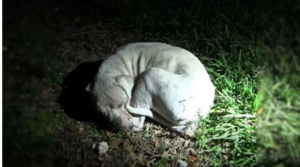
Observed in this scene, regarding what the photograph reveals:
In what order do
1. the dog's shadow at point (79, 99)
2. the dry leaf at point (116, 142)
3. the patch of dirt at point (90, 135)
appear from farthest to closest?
the dog's shadow at point (79, 99) → the dry leaf at point (116, 142) → the patch of dirt at point (90, 135)

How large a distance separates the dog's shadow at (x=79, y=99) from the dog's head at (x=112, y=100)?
5 centimetres

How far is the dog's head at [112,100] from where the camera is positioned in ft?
8.28

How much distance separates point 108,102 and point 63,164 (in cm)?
52

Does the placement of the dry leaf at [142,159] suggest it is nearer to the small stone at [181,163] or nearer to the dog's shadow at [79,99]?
the small stone at [181,163]

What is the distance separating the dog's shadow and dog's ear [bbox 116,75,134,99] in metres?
0.19

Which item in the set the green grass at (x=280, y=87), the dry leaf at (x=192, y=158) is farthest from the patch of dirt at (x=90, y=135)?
the green grass at (x=280, y=87)

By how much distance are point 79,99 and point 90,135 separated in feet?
1.03

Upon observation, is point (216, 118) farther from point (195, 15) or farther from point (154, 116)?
point (195, 15)

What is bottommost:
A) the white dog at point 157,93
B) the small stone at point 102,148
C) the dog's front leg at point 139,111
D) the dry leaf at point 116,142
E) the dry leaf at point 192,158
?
the dry leaf at point 192,158

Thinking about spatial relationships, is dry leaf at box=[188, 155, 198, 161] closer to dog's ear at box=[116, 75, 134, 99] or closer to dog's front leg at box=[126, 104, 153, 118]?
dog's front leg at box=[126, 104, 153, 118]

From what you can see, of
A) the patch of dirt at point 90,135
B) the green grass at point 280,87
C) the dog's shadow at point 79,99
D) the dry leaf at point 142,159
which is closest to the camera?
the green grass at point 280,87

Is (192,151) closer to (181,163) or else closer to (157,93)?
(181,163)

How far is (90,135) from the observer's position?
2.45 m

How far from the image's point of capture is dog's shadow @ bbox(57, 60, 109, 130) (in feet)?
8.46
